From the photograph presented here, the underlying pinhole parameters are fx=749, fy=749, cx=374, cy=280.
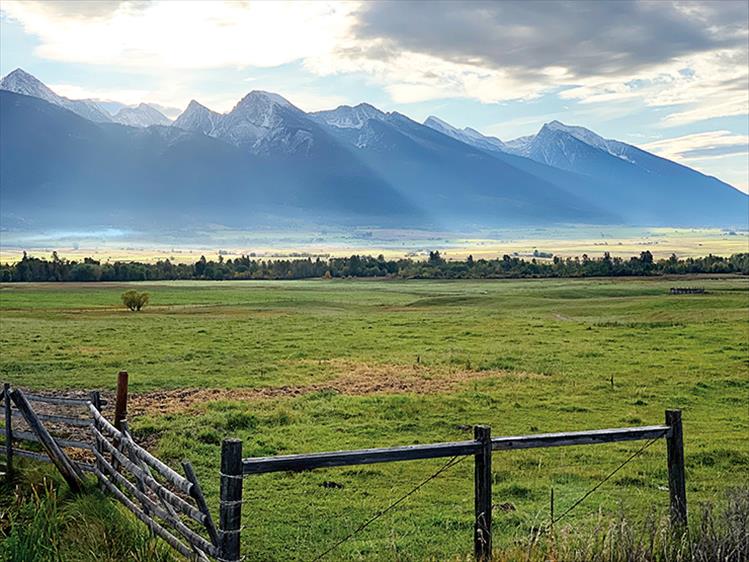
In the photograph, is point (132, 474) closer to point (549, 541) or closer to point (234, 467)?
point (234, 467)

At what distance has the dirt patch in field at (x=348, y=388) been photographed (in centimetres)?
2434

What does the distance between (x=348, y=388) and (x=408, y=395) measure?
10.6 feet

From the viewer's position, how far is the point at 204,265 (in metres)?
139

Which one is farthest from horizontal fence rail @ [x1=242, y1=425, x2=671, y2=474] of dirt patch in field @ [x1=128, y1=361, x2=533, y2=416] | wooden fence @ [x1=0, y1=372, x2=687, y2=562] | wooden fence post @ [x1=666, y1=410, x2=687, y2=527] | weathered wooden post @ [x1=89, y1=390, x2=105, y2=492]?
dirt patch in field @ [x1=128, y1=361, x2=533, y2=416]

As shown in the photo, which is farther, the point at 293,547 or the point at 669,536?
the point at 293,547

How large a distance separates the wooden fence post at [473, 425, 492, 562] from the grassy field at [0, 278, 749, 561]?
1427 mm

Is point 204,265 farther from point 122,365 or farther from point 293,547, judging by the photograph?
point 293,547

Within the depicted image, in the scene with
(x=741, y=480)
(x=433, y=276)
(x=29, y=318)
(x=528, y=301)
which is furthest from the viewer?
(x=433, y=276)

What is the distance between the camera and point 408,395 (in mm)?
25500

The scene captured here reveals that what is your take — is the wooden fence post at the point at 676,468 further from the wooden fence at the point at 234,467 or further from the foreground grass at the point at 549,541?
the foreground grass at the point at 549,541

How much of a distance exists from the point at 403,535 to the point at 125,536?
4600 millimetres

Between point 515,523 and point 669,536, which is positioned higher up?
point 669,536

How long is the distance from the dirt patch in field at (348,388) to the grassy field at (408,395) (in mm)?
124

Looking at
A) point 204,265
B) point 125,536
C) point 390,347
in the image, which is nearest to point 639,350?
point 390,347
